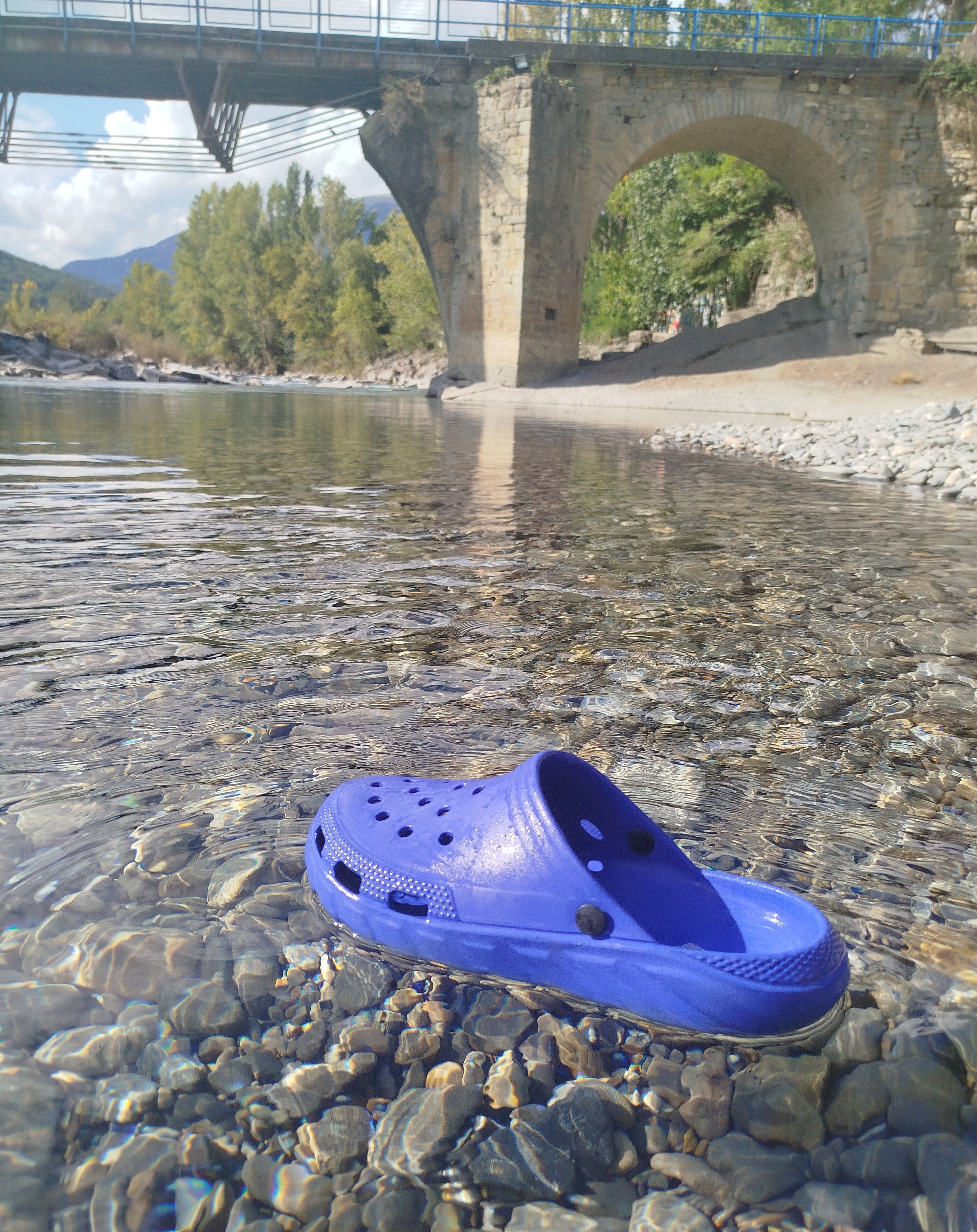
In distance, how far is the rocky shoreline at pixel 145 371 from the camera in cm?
2681

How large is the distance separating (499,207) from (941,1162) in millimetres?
19464

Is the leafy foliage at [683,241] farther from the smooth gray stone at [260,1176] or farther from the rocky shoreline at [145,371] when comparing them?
the smooth gray stone at [260,1176]

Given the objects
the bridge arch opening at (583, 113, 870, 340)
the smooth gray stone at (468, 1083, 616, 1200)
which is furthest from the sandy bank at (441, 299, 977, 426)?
the smooth gray stone at (468, 1083, 616, 1200)

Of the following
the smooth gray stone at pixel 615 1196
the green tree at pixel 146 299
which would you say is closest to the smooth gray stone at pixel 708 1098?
the smooth gray stone at pixel 615 1196

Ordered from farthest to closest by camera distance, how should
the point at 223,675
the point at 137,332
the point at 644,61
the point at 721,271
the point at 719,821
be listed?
the point at 137,332
the point at 721,271
the point at 644,61
the point at 223,675
the point at 719,821

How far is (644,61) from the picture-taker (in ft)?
54.8

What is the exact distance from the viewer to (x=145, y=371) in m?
29.0

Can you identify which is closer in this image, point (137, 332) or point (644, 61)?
point (644, 61)

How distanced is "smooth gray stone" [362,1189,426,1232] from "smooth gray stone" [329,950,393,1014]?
25cm

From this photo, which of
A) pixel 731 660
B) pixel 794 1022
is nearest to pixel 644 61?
pixel 731 660

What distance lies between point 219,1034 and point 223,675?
1191 millimetres

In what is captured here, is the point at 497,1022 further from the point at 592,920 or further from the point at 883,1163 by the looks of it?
the point at 883,1163

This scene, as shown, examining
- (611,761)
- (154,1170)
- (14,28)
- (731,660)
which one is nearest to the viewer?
(154,1170)

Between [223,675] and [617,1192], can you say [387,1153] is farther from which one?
[223,675]
